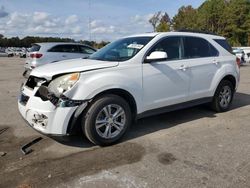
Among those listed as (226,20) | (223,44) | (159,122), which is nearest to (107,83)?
(159,122)

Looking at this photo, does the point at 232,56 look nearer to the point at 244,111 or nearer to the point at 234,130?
the point at 244,111

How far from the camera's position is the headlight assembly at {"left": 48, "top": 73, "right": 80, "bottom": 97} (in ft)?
14.0

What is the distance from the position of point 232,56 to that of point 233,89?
2.44 feet

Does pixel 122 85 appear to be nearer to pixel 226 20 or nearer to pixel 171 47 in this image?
pixel 171 47

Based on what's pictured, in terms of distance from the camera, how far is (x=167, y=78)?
5.32 m

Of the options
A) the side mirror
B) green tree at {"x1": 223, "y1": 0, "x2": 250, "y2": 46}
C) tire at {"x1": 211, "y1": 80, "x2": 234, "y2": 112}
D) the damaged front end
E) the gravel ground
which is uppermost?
green tree at {"x1": 223, "y1": 0, "x2": 250, "y2": 46}

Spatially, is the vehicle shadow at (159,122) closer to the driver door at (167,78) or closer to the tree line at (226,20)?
the driver door at (167,78)

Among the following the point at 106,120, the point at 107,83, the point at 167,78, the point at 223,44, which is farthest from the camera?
the point at 223,44

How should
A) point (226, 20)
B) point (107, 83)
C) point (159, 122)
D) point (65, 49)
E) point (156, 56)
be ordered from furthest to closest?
point (226, 20) → point (65, 49) → point (159, 122) → point (156, 56) → point (107, 83)

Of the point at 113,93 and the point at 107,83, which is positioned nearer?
the point at 107,83

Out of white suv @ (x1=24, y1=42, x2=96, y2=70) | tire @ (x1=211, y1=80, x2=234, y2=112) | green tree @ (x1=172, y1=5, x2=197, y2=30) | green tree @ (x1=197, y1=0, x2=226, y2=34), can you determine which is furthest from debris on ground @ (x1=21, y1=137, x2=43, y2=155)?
green tree @ (x1=172, y1=5, x2=197, y2=30)

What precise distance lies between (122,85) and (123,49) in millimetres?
1009

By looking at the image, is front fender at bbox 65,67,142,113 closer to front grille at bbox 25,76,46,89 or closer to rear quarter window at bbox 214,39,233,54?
front grille at bbox 25,76,46,89

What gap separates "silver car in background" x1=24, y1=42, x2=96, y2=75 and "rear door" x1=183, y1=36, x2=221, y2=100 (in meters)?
7.09
